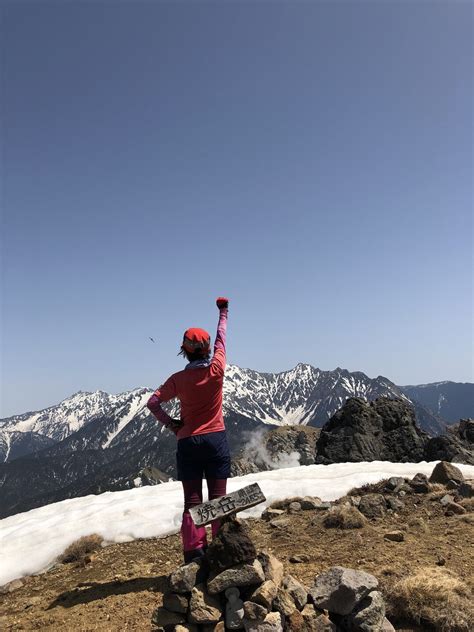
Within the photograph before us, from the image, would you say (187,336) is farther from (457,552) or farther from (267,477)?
(267,477)

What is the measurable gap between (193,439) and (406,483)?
10879mm

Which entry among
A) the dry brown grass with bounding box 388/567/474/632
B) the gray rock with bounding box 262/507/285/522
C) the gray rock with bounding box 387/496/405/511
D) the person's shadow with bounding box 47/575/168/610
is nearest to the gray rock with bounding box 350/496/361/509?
the gray rock with bounding box 387/496/405/511

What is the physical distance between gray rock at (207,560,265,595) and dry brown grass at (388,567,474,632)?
7.94 ft

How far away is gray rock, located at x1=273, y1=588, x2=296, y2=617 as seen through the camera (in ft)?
18.7

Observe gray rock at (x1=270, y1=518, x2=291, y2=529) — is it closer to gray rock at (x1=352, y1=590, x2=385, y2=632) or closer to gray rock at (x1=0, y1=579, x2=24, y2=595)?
gray rock at (x1=352, y1=590, x2=385, y2=632)

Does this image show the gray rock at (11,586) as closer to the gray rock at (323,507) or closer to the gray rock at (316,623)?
the gray rock at (316,623)

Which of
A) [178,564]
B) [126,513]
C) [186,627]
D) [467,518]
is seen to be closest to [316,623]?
[186,627]

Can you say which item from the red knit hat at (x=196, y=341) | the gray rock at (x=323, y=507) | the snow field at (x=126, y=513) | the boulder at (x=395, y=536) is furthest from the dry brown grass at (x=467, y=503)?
the red knit hat at (x=196, y=341)

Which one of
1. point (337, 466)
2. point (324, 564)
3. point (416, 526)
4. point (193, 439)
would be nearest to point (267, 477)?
point (337, 466)

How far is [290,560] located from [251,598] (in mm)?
3483

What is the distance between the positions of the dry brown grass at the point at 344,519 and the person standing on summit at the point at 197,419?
196 inches

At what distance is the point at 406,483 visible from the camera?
48.1 ft

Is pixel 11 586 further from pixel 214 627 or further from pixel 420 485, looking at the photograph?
pixel 420 485

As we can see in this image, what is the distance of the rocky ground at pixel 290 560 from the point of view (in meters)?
7.34
